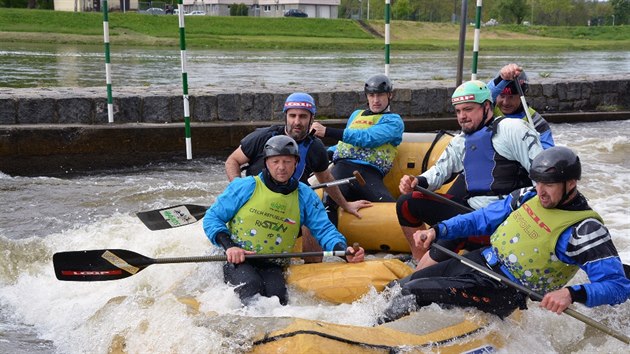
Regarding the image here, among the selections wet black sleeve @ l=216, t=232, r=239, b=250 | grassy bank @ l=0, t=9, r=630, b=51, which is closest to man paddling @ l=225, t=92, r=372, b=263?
wet black sleeve @ l=216, t=232, r=239, b=250

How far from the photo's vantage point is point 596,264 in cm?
382

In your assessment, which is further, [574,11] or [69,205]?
[574,11]

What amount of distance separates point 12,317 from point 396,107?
766 centimetres

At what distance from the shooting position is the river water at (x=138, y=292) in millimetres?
4344

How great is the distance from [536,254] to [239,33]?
126 feet

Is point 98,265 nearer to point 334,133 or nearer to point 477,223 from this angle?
point 334,133

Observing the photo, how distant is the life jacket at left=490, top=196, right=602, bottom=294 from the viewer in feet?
12.9

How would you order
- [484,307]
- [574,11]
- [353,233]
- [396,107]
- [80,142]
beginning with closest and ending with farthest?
[484,307] < [353,233] < [80,142] < [396,107] < [574,11]

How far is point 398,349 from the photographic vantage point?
3963 mm

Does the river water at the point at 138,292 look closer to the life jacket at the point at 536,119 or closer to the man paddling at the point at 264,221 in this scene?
the man paddling at the point at 264,221

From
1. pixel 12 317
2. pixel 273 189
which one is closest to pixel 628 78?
pixel 273 189

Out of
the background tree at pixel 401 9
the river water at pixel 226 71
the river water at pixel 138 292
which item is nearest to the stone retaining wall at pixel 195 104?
the river water at pixel 226 71

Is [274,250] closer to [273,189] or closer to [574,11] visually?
[273,189]

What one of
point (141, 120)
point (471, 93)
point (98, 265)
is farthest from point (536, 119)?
point (141, 120)
